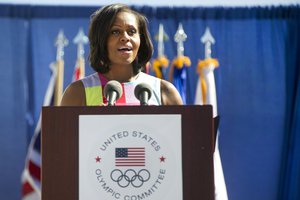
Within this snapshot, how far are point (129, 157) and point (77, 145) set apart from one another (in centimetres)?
13

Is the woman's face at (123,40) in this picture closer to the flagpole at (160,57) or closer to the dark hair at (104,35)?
the dark hair at (104,35)

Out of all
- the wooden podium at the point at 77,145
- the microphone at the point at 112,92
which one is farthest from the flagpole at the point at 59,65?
the wooden podium at the point at 77,145

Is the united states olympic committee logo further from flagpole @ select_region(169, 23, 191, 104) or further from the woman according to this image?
flagpole @ select_region(169, 23, 191, 104)

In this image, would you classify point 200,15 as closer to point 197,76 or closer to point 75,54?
point 197,76

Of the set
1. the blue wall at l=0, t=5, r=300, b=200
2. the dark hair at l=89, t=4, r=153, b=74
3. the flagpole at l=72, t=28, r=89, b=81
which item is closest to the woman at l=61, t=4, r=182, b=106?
the dark hair at l=89, t=4, r=153, b=74

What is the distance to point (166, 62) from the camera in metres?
4.11

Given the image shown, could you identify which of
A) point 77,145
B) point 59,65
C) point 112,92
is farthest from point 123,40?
point 59,65

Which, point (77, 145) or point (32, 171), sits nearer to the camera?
point (77, 145)

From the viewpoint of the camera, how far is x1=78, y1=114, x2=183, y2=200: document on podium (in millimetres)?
1408

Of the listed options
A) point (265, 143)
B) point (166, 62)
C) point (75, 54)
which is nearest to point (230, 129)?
point (265, 143)

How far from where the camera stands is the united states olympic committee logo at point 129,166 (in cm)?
141

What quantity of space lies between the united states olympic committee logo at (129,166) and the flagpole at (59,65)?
268 cm

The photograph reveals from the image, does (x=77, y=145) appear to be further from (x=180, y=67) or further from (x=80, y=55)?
(x=80, y=55)

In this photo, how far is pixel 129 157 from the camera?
1402mm
